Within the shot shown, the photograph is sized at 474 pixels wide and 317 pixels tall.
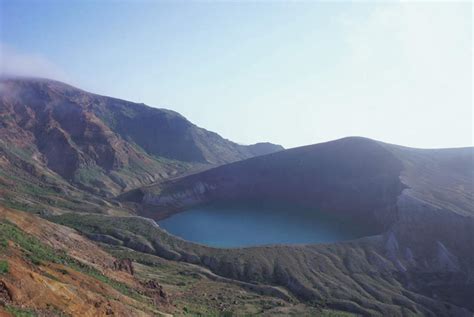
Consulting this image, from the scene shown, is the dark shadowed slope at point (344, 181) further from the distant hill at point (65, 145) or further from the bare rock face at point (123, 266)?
the bare rock face at point (123, 266)

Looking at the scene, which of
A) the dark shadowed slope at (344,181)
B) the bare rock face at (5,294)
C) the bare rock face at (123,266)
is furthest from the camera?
the dark shadowed slope at (344,181)

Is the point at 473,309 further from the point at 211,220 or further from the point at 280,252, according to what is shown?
the point at 211,220

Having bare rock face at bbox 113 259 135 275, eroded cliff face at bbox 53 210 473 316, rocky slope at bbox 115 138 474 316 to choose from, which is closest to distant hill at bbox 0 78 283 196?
rocky slope at bbox 115 138 474 316

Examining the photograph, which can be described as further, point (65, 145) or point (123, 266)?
point (65, 145)

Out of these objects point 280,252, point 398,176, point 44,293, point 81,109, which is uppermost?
point 81,109

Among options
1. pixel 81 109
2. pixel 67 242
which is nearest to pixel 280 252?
pixel 67 242

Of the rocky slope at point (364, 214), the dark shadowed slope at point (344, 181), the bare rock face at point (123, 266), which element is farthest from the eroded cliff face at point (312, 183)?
the bare rock face at point (123, 266)

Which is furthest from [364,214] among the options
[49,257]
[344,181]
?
[49,257]

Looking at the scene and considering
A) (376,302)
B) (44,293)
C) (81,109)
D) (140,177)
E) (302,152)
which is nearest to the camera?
(44,293)

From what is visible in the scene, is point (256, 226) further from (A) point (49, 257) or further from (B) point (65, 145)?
(B) point (65, 145)
